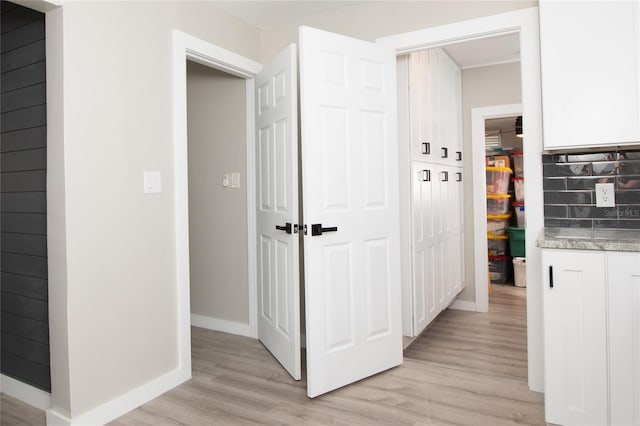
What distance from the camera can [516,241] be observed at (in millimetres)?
5523

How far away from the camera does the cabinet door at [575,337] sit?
6.50ft

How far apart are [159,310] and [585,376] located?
227 centimetres

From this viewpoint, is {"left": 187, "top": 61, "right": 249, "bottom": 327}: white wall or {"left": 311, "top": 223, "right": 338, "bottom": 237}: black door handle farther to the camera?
{"left": 187, "top": 61, "right": 249, "bottom": 327}: white wall

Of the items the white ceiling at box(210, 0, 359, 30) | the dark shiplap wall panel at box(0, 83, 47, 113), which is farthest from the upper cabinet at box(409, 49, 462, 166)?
the dark shiplap wall panel at box(0, 83, 47, 113)

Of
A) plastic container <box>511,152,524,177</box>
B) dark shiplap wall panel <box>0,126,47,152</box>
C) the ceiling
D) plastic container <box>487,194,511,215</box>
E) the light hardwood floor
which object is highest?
the ceiling

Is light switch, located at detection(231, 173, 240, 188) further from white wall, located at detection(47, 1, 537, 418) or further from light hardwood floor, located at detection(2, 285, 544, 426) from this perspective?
light hardwood floor, located at detection(2, 285, 544, 426)

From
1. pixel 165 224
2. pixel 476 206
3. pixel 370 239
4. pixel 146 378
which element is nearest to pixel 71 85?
pixel 165 224

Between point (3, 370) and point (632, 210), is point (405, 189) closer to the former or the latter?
point (632, 210)

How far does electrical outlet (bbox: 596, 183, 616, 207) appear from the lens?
248 centimetres

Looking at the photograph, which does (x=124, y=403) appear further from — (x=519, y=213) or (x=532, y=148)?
(x=519, y=213)

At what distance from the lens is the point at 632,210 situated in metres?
2.43

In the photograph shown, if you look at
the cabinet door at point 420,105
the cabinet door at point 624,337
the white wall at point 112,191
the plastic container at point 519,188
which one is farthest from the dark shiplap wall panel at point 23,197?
the plastic container at point 519,188

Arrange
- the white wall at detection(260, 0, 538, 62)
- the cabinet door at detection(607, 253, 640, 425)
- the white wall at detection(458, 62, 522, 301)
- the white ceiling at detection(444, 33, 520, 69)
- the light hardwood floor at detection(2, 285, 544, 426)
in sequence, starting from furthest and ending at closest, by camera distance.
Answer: the white wall at detection(458, 62, 522, 301)
the white ceiling at detection(444, 33, 520, 69)
the white wall at detection(260, 0, 538, 62)
the light hardwood floor at detection(2, 285, 544, 426)
the cabinet door at detection(607, 253, 640, 425)

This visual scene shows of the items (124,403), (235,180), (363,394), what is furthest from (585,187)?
(124,403)
